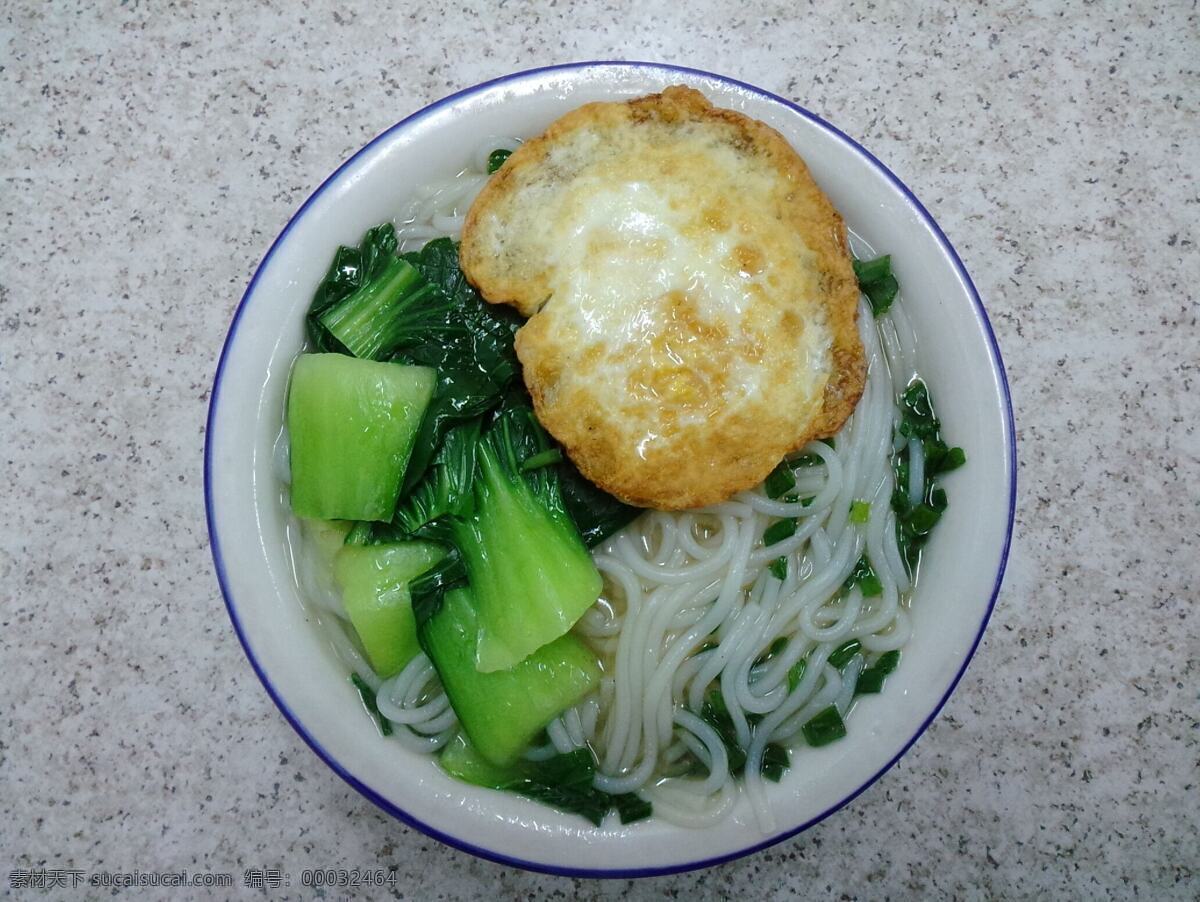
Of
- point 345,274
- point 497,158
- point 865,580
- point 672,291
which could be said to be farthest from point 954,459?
point 345,274

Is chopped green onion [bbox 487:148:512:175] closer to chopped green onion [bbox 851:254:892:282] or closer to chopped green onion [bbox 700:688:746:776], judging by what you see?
chopped green onion [bbox 851:254:892:282]

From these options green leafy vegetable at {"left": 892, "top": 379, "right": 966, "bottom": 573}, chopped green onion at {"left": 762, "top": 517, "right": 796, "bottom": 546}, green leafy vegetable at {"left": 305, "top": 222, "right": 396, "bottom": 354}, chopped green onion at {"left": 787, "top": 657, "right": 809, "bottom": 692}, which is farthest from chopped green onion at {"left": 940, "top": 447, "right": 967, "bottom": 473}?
green leafy vegetable at {"left": 305, "top": 222, "right": 396, "bottom": 354}

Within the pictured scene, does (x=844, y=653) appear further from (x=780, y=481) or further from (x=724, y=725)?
(x=780, y=481)

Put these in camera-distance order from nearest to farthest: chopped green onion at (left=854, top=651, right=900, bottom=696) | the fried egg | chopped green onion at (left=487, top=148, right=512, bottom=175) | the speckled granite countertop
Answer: the fried egg, chopped green onion at (left=854, top=651, right=900, bottom=696), chopped green onion at (left=487, top=148, right=512, bottom=175), the speckled granite countertop

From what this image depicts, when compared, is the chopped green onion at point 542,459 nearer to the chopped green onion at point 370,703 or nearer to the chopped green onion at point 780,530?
the chopped green onion at point 780,530

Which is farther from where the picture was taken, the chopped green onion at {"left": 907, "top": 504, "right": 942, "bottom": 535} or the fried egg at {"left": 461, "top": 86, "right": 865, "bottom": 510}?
the chopped green onion at {"left": 907, "top": 504, "right": 942, "bottom": 535}

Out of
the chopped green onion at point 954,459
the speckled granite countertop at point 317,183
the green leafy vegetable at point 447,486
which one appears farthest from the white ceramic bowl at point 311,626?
the speckled granite countertop at point 317,183

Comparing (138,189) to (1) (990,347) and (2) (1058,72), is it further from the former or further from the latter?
(2) (1058,72)
